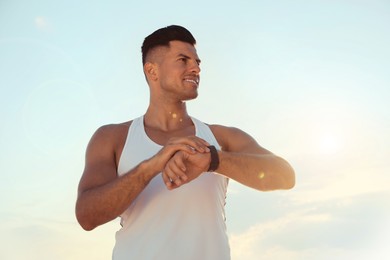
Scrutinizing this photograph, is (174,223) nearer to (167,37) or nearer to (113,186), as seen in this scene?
(113,186)

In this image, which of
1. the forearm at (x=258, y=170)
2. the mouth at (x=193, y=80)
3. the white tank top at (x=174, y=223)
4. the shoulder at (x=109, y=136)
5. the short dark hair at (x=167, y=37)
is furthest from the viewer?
the short dark hair at (x=167, y=37)

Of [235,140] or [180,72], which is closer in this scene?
[235,140]

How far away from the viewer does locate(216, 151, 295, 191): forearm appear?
4.59 meters

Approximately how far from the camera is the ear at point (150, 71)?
243 inches

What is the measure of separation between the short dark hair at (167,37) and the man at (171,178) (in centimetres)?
40

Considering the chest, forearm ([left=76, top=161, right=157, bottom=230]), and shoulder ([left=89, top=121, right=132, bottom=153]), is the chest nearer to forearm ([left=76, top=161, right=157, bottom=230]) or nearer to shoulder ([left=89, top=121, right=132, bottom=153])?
shoulder ([left=89, top=121, right=132, bottom=153])

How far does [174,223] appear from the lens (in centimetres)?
477

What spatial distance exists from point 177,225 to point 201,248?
0.30m

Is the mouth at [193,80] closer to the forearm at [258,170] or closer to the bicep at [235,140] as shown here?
the bicep at [235,140]

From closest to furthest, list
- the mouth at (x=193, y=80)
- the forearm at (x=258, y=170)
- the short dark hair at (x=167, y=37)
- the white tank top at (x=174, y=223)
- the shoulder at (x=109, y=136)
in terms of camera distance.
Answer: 1. the forearm at (x=258, y=170)
2. the white tank top at (x=174, y=223)
3. the shoulder at (x=109, y=136)
4. the mouth at (x=193, y=80)
5. the short dark hair at (x=167, y=37)

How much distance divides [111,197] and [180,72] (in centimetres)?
186

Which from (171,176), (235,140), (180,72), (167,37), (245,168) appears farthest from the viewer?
(167,37)

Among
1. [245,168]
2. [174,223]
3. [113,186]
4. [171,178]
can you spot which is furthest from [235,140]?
[113,186]

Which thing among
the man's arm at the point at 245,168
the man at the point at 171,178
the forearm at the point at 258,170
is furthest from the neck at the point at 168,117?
the forearm at the point at 258,170
